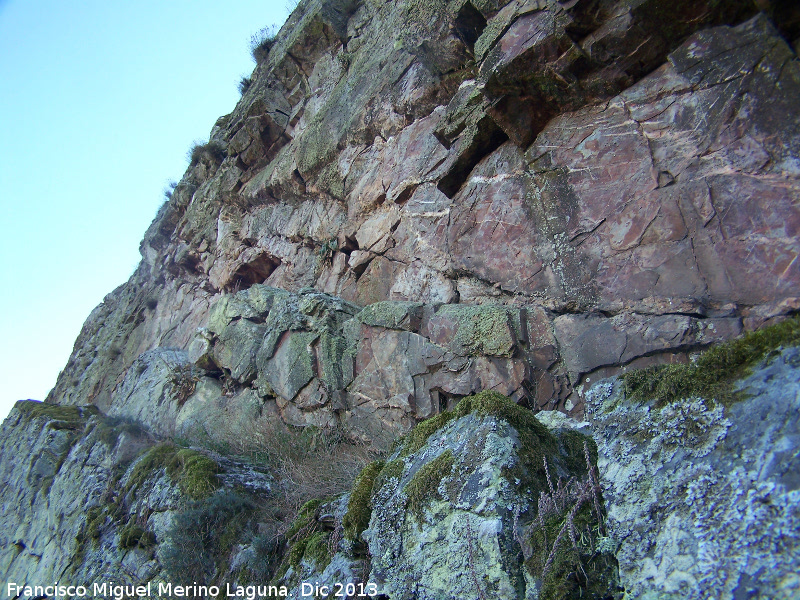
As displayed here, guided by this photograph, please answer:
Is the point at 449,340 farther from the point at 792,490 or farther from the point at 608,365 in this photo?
the point at 792,490

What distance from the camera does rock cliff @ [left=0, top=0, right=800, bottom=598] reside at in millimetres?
→ 2467

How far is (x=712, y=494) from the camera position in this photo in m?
2.12

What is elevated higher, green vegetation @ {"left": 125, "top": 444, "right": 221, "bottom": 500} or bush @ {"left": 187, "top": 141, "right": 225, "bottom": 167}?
bush @ {"left": 187, "top": 141, "right": 225, "bottom": 167}

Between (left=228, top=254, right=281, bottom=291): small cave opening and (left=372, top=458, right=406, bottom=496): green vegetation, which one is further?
(left=228, top=254, right=281, bottom=291): small cave opening

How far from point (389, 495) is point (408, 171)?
24.9 feet

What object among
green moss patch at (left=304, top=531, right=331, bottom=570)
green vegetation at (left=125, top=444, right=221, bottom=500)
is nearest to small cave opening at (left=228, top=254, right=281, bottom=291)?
green vegetation at (left=125, top=444, right=221, bottom=500)

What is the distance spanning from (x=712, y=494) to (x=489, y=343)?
188 inches

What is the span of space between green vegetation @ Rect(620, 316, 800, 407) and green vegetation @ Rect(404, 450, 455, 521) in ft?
4.41

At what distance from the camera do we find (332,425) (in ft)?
27.4

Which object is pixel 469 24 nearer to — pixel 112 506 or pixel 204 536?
pixel 204 536

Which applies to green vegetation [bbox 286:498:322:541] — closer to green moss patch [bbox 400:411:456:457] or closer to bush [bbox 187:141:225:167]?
green moss patch [bbox 400:411:456:457]

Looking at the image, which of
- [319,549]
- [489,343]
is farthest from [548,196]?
[319,549]

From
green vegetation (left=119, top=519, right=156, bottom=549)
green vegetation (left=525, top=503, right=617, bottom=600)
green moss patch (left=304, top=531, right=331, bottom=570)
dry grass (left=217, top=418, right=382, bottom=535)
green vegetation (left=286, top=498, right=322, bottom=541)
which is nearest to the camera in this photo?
green vegetation (left=525, top=503, right=617, bottom=600)

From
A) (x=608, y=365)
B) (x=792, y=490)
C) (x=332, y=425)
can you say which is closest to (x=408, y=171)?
(x=332, y=425)
